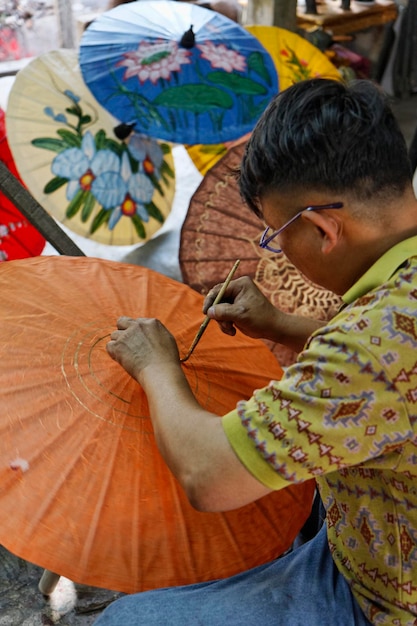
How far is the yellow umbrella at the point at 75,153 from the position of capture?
3121 mm

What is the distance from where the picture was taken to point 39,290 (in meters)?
1.66

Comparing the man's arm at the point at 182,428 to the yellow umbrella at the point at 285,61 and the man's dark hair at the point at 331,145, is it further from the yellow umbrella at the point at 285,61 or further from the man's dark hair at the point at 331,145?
the yellow umbrella at the point at 285,61

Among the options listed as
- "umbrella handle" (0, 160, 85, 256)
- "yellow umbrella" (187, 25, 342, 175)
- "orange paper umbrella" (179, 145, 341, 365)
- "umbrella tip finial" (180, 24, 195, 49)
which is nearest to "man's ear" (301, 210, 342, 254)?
"umbrella handle" (0, 160, 85, 256)

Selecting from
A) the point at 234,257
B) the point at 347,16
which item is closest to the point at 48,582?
the point at 234,257

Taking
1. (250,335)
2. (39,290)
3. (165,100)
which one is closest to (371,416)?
(250,335)

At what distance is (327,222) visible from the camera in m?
1.18

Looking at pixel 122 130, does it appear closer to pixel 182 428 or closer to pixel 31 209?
pixel 31 209

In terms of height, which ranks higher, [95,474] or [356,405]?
[356,405]

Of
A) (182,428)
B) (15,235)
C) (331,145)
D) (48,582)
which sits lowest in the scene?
(48,582)

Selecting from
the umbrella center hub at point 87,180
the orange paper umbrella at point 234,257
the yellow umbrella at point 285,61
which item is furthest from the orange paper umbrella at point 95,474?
the yellow umbrella at point 285,61

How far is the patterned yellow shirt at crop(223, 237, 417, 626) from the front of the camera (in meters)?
1.05

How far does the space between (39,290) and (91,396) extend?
360 mm

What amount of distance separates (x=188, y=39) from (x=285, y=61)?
33.2 inches

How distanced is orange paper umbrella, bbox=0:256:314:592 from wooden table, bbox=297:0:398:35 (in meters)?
Result: 4.48
